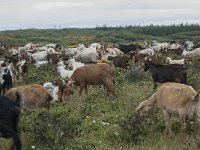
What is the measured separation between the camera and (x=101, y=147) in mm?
8906

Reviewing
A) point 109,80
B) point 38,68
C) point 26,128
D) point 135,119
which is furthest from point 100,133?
point 38,68

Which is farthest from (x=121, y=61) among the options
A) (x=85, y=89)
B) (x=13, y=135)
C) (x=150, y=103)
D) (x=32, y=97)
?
(x=13, y=135)

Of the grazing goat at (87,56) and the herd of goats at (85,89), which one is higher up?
the herd of goats at (85,89)

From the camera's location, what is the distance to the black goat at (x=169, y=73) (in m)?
16.8

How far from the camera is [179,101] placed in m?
9.56

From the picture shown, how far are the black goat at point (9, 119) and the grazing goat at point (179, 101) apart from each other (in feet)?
10.7

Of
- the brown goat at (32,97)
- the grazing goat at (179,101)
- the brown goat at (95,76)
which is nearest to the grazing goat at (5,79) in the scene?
the brown goat at (95,76)

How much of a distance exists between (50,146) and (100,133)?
5.56 feet

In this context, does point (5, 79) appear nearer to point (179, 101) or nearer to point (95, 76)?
point (95, 76)

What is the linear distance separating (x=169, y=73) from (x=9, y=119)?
32.1 feet

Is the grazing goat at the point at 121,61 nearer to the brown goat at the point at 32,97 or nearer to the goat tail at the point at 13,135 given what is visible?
the brown goat at the point at 32,97

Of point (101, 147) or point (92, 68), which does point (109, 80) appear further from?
point (101, 147)

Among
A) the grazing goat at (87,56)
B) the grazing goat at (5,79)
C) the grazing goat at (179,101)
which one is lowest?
the grazing goat at (87,56)

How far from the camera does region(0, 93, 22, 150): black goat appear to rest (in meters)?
8.09
